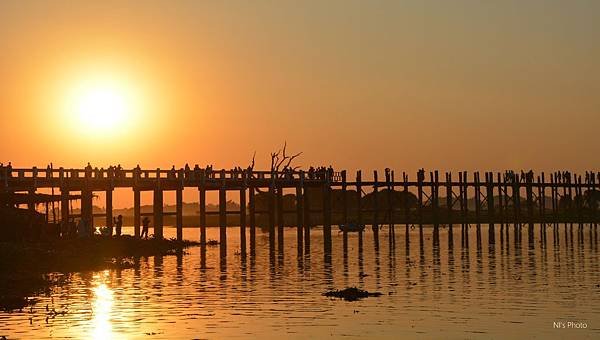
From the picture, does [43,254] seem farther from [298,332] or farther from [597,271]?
[597,271]

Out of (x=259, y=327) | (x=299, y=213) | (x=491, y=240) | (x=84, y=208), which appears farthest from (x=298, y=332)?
(x=491, y=240)

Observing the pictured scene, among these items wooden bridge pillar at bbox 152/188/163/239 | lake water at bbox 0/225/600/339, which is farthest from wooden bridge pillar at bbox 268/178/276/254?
lake water at bbox 0/225/600/339

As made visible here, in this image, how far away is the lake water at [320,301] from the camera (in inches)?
1200

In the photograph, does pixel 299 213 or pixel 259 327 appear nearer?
pixel 259 327

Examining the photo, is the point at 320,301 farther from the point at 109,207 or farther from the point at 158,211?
the point at 109,207

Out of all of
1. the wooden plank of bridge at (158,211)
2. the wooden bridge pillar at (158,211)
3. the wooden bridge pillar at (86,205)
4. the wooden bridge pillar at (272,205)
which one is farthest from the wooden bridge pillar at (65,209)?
the wooden bridge pillar at (272,205)

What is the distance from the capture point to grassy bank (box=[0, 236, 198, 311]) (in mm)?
39875

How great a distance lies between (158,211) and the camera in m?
69.4

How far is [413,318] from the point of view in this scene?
3278cm

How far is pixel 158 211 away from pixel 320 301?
Answer: 3374 cm

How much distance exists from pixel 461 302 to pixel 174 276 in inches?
622

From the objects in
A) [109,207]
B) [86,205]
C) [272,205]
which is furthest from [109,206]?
[272,205]

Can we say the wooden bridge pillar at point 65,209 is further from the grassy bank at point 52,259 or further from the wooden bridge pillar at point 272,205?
the wooden bridge pillar at point 272,205

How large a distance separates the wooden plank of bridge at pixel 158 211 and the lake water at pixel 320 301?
954cm
